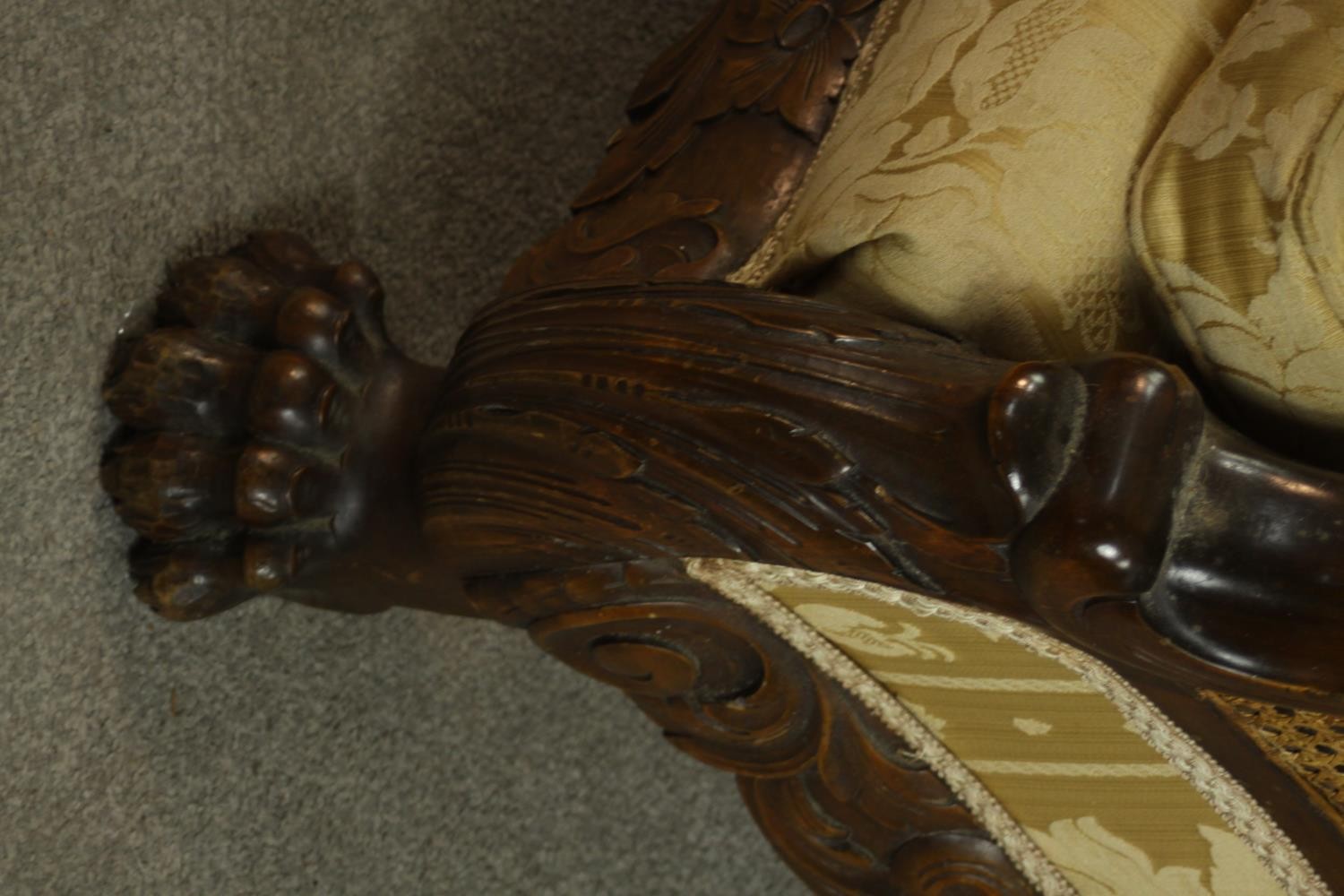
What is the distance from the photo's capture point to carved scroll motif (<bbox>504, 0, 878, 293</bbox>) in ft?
2.44

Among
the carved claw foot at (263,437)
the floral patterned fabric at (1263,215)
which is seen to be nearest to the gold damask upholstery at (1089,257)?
the floral patterned fabric at (1263,215)

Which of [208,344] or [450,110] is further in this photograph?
[450,110]

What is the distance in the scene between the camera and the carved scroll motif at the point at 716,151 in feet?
2.44

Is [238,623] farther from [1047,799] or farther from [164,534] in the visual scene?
[1047,799]

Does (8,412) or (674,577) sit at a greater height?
(674,577)

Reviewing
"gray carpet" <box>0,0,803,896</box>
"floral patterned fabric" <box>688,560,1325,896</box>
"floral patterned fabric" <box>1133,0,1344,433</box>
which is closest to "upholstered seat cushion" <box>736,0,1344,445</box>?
"floral patterned fabric" <box>1133,0,1344,433</box>

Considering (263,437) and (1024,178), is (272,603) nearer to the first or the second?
(263,437)

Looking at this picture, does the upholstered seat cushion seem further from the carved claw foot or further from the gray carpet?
the gray carpet

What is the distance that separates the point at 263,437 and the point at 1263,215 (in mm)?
533

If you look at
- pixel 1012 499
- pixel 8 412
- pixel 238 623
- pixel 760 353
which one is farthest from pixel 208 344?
pixel 1012 499

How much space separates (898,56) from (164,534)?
19.7 inches

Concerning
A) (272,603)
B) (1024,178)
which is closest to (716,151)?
(1024,178)

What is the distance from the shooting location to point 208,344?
0.78m

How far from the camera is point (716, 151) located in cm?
79
